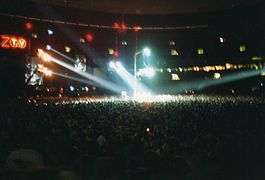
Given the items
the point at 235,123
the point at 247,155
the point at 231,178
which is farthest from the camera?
the point at 235,123

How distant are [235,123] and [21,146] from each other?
11742mm

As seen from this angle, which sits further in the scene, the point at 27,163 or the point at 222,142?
the point at 222,142

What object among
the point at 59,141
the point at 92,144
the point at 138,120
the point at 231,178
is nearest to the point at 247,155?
the point at 231,178

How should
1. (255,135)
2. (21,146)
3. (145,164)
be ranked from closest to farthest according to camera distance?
(145,164) → (21,146) → (255,135)

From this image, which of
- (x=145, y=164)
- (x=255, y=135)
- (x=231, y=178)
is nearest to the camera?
(x=231, y=178)

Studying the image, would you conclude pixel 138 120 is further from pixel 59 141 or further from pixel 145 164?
pixel 145 164

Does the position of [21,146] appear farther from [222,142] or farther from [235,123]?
[235,123]

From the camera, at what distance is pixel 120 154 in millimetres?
15945

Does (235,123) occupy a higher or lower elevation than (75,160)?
higher

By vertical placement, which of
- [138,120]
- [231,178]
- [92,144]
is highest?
[138,120]

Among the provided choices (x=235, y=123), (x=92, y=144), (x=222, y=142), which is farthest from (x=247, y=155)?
(x=235, y=123)

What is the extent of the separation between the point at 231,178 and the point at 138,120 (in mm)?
14871

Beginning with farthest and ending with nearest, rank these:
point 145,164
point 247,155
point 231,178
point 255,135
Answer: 1. point 255,135
2. point 247,155
3. point 145,164
4. point 231,178

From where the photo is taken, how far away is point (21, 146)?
18.2 metres
